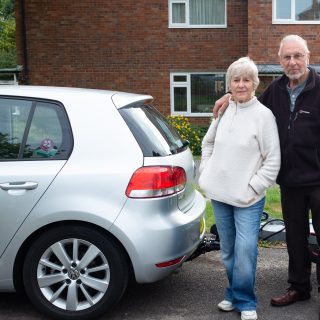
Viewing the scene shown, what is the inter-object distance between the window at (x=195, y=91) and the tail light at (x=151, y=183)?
1371 centimetres

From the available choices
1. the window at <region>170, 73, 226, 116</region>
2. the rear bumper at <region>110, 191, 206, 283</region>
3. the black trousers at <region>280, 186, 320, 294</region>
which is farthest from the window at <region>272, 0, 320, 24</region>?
the rear bumper at <region>110, 191, 206, 283</region>

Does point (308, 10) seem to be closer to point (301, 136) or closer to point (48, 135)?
point (301, 136)

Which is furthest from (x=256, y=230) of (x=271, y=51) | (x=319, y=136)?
(x=271, y=51)

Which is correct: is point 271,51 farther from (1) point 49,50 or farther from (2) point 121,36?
(1) point 49,50

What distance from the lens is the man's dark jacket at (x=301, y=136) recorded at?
3.60m

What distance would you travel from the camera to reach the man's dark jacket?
360cm

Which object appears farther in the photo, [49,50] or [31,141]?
[49,50]

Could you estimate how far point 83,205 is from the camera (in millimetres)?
3484

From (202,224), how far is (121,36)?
13.4m

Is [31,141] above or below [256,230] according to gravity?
above

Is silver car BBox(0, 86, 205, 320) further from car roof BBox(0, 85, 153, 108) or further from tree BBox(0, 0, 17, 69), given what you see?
tree BBox(0, 0, 17, 69)

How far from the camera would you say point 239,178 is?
3.53 m

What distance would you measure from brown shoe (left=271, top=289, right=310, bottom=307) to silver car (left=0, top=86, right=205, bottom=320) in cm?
83

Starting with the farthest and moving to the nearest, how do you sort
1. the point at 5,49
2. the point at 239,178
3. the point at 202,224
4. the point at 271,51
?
the point at 5,49 → the point at 271,51 → the point at 202,224 → the point at 239,178
